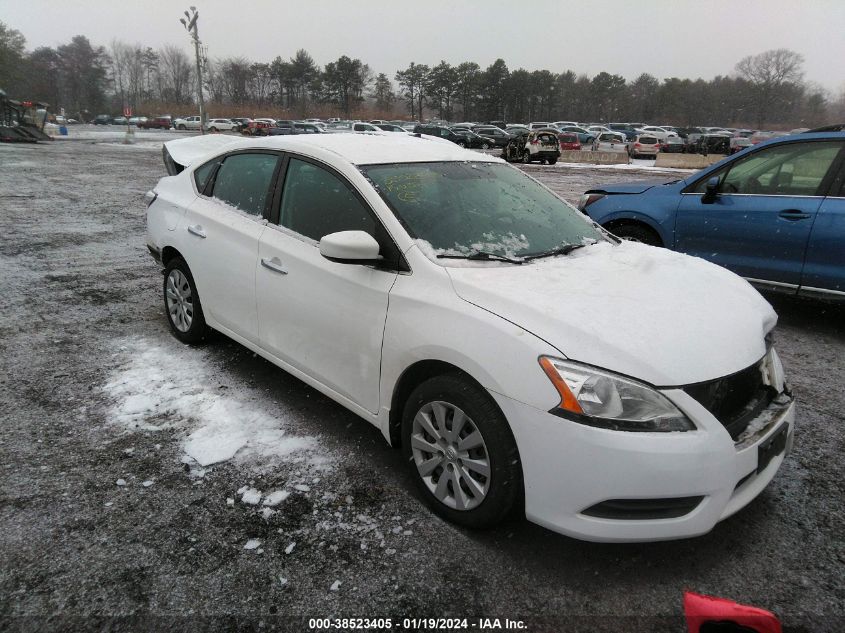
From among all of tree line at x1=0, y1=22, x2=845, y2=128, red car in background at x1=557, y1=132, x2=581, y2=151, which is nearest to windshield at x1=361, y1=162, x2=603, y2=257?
red car in background at x1=557, y1=132, x2=581, y2=151

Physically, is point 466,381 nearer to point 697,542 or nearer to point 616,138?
point 697,542

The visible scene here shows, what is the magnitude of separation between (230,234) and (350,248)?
4.69 feet

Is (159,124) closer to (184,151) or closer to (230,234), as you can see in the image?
(184,151)

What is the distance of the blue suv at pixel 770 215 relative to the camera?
479cm

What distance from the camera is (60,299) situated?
5621 mm

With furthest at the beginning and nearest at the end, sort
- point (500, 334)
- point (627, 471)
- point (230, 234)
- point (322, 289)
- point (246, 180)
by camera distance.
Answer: point (246, 180) → point (230, 234) → point (322, 289) → point (500, 334) → point (627, 471)

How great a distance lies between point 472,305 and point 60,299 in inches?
192

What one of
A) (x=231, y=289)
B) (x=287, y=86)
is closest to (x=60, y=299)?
(x=231, y=289)

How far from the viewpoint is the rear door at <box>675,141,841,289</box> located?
16.1ft

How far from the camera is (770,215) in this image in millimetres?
5066

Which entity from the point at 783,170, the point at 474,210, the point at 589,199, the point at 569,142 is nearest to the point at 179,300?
the point at 474,210

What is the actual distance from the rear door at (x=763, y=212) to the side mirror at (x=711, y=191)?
0.12ft

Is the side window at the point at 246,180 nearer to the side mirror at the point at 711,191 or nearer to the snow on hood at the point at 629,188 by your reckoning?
the side mirror at the point at 711,191

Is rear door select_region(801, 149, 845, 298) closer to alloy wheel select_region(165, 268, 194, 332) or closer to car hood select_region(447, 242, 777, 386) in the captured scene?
car hood select_region(447, 242, 777, 386)
